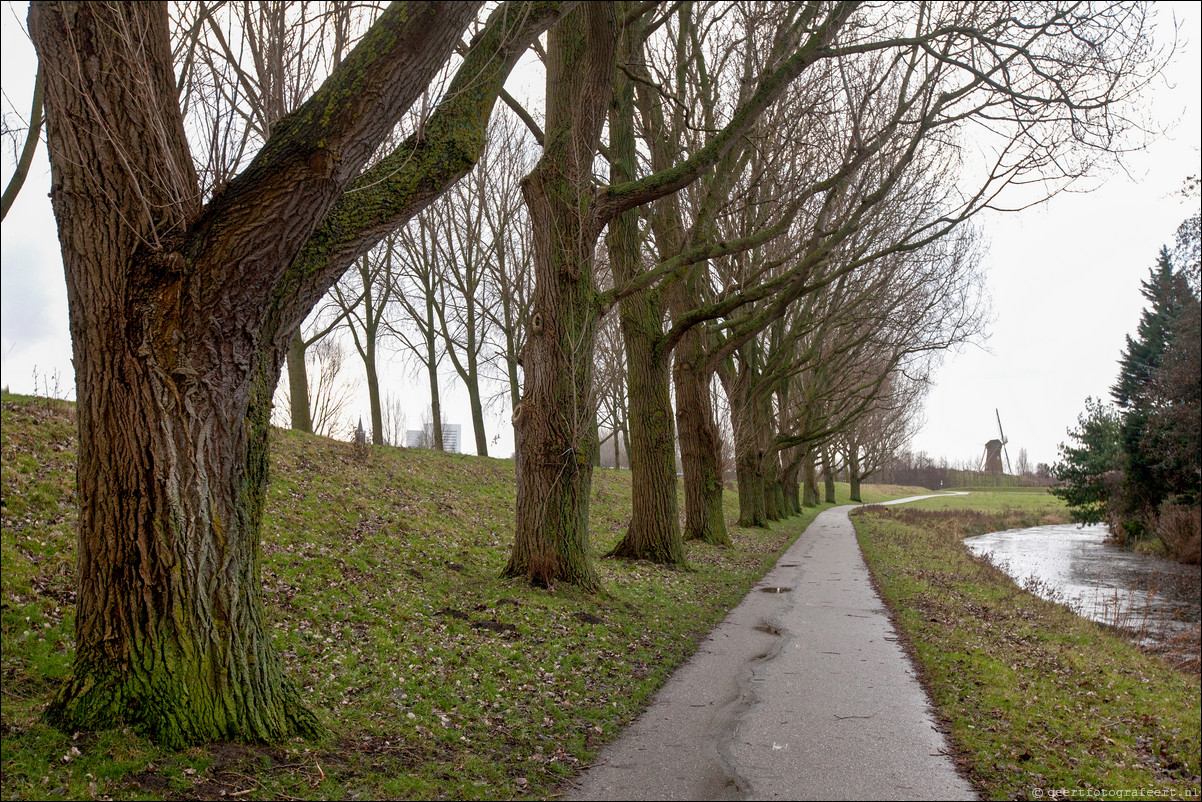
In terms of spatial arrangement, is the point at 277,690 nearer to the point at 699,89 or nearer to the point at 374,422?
the point at 699,89

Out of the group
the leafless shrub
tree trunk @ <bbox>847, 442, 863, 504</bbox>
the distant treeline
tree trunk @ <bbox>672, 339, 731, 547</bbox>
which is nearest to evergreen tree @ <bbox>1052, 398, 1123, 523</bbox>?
the leafless shrub

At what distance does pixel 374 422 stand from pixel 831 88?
1697 cm

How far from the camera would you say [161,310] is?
14.9 feet

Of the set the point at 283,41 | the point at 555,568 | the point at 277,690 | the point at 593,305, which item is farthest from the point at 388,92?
the point at 555,568

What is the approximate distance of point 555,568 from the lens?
10.5 m

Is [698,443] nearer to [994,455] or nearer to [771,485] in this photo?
[771,485]

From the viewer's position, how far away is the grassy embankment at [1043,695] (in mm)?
5457

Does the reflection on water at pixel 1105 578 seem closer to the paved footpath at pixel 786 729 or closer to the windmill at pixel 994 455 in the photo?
the paved footpath at pixel 786 729

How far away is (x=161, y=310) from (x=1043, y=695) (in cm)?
837

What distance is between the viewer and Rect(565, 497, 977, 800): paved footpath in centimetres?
498

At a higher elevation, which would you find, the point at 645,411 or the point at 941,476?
the point at 645,411

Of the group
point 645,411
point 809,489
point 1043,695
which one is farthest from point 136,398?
point 809,489

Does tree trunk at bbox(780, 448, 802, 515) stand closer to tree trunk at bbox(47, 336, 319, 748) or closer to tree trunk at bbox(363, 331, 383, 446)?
tree trunk at bbox(363, 331, 383, 446)

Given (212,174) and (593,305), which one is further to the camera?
(593,305)
